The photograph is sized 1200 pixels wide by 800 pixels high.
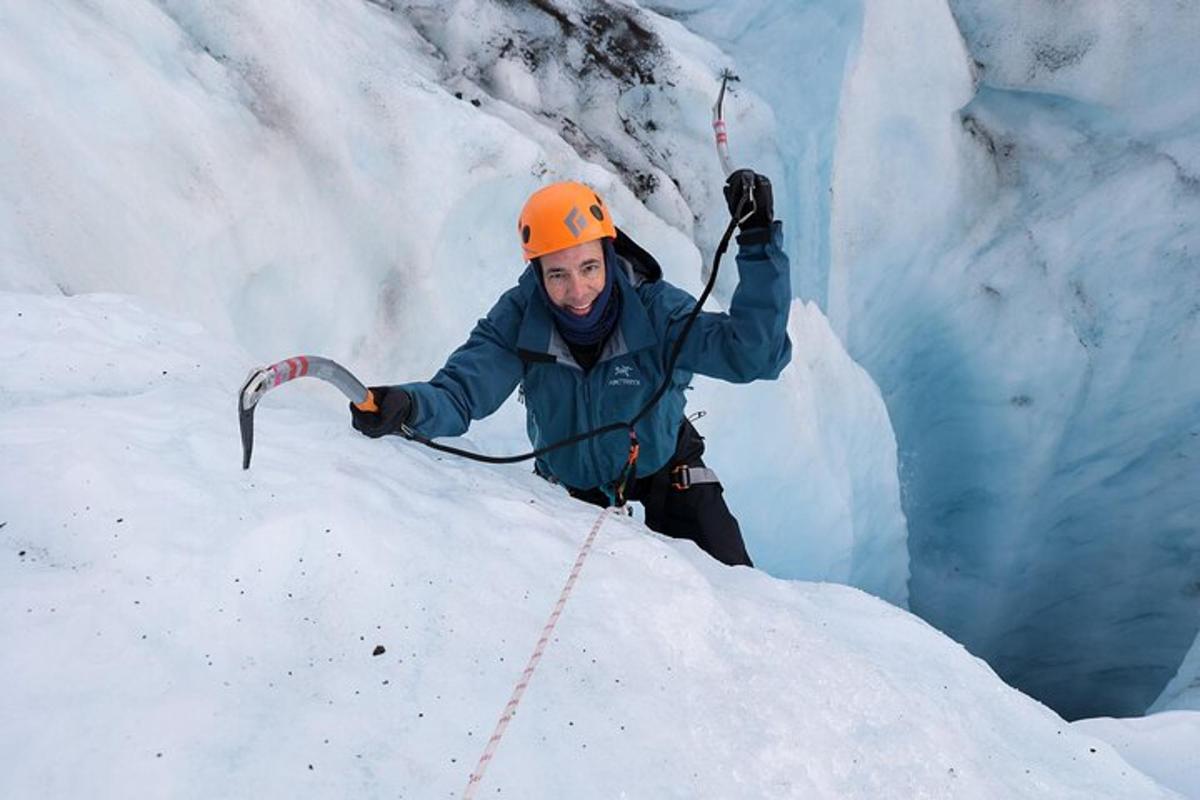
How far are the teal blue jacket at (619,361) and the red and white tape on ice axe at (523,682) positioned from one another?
562 mm

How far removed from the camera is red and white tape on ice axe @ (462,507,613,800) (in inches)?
43.1

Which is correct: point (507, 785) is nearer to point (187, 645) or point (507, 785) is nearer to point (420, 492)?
point (187, 645)

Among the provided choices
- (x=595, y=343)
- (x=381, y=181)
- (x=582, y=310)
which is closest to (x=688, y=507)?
(x=595, y=343)

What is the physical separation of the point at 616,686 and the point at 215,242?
2157 millimetres

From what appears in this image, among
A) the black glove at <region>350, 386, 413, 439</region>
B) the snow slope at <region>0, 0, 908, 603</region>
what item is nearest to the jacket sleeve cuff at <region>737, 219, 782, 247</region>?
the black glove at <region>350, 386, 413, 439</region>

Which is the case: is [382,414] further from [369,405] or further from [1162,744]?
[1162,744]

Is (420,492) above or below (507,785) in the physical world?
above

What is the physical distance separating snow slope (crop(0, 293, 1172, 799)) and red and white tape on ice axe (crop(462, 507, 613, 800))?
0.06 feet

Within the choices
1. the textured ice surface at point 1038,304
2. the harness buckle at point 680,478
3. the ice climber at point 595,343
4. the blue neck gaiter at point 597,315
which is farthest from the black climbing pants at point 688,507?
the textured ice surface at point 1038,304

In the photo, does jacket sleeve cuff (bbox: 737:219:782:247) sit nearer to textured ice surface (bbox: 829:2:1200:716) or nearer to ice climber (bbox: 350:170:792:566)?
ice climber (bbox: 350:170:792:566)

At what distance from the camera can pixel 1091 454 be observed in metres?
4.93

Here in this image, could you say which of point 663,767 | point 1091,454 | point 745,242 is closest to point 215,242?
point 745,242

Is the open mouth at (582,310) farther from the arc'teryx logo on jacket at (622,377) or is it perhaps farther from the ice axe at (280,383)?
the ice axe at (280,383)

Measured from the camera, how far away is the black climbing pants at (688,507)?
2596 mm
